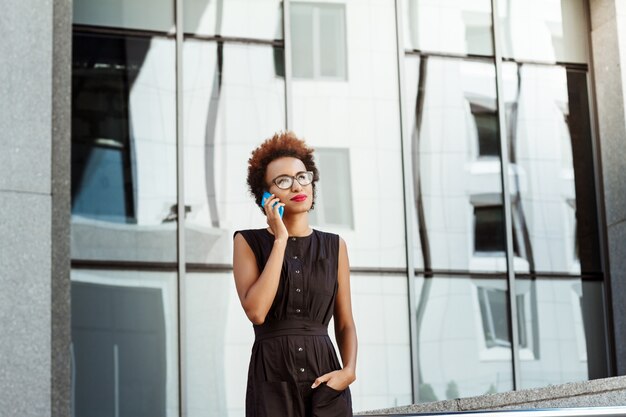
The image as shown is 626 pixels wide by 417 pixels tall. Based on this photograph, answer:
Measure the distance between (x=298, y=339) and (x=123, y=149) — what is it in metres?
8.05

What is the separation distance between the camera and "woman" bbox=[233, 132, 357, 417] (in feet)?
13.4

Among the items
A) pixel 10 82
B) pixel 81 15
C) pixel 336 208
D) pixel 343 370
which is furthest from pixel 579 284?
pixel 343 370

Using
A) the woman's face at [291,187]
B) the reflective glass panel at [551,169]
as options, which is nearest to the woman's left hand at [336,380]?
the woman's face at [291,187]

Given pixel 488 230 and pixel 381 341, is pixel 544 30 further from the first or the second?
pixel 381 341

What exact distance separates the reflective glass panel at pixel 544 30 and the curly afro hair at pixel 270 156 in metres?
9.80

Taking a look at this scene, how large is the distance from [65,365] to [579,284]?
697cm

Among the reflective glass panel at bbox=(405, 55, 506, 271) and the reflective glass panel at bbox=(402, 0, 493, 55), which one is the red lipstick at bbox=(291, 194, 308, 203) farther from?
the reflective glass panel at bbox=(402, 0, 493, 55)

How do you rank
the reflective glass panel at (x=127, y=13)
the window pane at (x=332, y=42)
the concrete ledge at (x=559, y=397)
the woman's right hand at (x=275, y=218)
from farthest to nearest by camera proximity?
the window pane at (x=332, y=42), the reflective glass panel at (x=127, y=13), the concrete ledge at (x=559, y=397), the woman's right hand at (x=275, y=218)

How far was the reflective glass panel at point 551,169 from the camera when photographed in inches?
535

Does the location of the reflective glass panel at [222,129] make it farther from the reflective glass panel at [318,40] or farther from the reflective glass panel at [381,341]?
the reflective glass panel at [381,341]

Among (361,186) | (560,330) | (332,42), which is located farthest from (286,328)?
(560,330)

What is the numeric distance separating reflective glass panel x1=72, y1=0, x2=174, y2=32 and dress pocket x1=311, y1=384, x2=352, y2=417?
Result: 8.64 metres

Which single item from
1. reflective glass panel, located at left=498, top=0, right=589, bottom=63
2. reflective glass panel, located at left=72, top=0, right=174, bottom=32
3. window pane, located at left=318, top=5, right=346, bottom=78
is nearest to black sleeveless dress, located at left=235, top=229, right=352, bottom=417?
reflective glass panel, located at left=72, top=0, right=174, bottom=32

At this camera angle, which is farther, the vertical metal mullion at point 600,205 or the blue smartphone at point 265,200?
the vertical metal mullion at point 600,205
